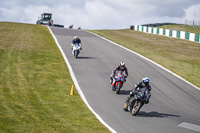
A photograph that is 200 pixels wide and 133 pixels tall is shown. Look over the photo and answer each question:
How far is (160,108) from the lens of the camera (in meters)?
14.9

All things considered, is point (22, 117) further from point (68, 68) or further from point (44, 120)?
point (68, 68)

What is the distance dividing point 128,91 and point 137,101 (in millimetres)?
4782

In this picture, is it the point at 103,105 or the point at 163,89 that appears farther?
the point at 163,89

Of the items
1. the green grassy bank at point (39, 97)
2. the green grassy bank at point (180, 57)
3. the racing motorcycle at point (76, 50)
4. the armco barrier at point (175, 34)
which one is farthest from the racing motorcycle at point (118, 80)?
the armco barrier at point (175, 34)

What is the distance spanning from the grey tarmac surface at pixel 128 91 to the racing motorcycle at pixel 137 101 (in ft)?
0.93

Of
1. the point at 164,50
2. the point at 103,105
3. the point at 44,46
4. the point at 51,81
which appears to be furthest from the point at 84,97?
the point at 164,50

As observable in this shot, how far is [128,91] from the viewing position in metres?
17.9

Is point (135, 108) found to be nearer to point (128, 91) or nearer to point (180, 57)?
point (128, 91)

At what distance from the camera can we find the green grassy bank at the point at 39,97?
35.4ft

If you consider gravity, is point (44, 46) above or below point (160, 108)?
above

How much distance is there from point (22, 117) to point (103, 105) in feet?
→ 15.1

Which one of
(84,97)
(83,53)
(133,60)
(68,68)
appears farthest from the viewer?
(83,53)

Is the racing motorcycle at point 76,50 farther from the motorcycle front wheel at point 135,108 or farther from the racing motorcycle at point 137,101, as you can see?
the motorcycle front wheel at point 135,108

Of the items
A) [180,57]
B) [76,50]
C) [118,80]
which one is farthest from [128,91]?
[180,57]
